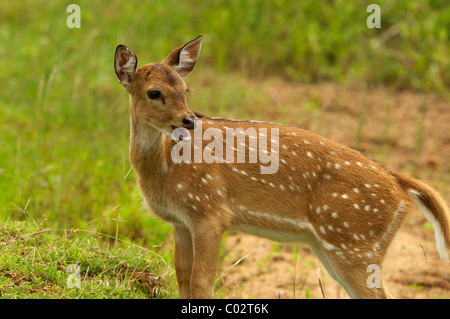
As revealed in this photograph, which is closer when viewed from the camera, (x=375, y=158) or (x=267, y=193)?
(x=267, y=193)

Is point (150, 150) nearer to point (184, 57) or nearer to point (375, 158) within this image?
point (184, 57)

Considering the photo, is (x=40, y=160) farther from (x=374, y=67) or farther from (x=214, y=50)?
(x=374, y=67)

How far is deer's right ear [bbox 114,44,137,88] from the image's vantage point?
4.64 meters

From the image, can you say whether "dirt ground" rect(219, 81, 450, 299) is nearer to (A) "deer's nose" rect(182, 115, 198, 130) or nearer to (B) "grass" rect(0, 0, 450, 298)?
(B) "grass" rect(0, 0, 450, 298)

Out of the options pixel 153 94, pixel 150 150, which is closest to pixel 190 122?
pixel 153 94

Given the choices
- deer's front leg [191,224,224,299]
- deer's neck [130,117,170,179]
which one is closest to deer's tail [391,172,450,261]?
deer's front leg [191,224,224,299]

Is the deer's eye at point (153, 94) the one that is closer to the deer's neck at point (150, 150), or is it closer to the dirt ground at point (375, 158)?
the deer's neck at point (150, 150)

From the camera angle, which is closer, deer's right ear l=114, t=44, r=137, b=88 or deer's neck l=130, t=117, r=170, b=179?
deer's right ear l=114, t=44, r=137, b=88

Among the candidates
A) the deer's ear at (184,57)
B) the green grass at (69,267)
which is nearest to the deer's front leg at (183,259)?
the green grass at (69,267)

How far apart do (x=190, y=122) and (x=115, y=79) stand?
5427 mm

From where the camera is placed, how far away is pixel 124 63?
15.4 feet

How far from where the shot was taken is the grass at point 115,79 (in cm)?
660

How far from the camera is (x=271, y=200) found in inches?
195

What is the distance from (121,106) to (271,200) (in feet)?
14.5
